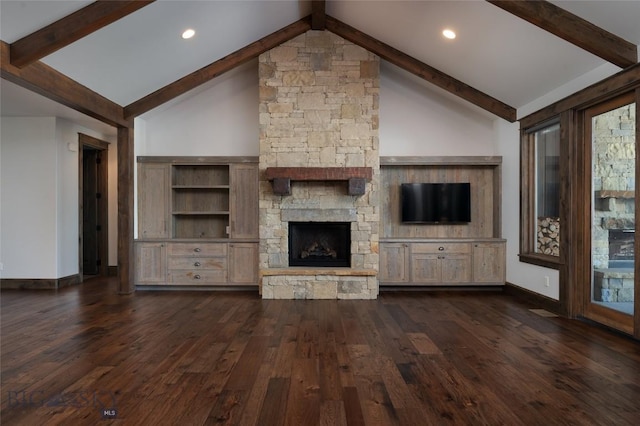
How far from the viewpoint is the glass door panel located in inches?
149

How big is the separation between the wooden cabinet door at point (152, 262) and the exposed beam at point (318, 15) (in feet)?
13.3

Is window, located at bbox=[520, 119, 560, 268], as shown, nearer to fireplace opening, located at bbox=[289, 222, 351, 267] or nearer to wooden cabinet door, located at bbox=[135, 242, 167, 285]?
fireplace opening, located at bbox=[289, 222, 351, 267]

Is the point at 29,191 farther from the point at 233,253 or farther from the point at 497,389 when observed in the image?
the point at 497,389

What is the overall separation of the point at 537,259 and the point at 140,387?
4.83 m

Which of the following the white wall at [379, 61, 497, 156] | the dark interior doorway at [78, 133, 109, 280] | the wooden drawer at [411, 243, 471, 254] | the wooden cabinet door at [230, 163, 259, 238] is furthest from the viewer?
the dark interior doorway at [78, 133, 109, 280]

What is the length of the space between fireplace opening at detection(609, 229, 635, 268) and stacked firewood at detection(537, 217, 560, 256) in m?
0.84

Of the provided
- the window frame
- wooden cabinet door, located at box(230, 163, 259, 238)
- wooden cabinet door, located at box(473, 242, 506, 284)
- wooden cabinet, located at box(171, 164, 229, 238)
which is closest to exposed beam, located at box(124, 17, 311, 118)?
wooden cabinet, located at box(171, 164, 229, 238)

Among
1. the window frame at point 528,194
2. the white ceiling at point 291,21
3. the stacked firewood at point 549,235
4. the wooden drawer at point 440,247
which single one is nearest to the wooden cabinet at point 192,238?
the white ceiling at point 291,21

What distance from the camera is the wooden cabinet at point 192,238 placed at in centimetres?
599

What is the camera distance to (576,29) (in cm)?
359

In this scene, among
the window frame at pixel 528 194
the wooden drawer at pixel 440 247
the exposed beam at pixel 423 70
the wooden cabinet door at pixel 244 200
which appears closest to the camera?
the window frame at pixel 528 194

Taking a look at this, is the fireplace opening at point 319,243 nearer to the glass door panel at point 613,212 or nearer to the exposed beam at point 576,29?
the glass door panel at point 613,212

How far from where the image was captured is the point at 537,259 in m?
5.09

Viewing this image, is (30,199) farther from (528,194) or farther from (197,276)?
(528,194)
